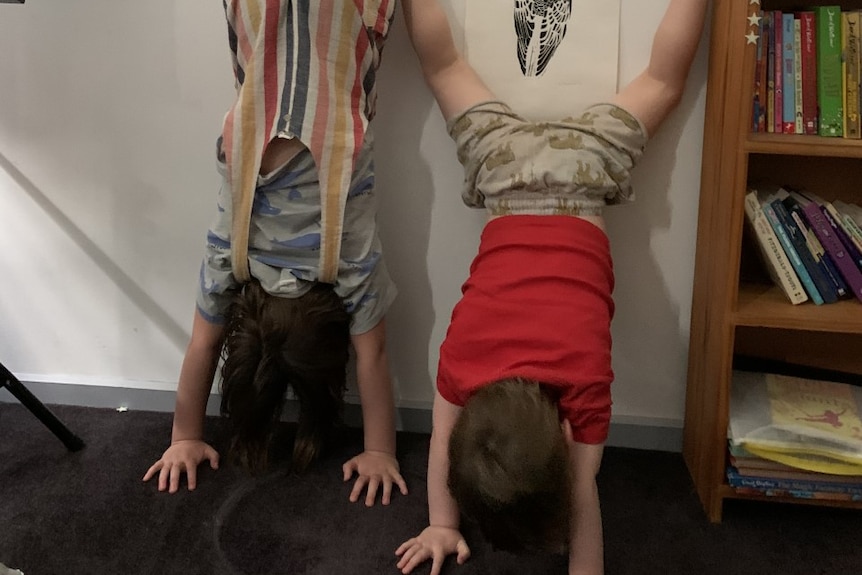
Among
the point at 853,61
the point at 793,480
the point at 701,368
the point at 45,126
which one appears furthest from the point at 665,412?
the point at 45,126

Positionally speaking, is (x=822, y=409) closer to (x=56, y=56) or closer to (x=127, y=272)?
(x=127, y=272)

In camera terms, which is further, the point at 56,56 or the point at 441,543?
the point at 56,56

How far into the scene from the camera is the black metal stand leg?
1.31 m

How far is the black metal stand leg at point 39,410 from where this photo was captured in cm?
131

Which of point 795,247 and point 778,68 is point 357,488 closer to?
point 795,247

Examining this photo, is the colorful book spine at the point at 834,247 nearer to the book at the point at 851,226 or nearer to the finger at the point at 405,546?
the book at the point at 851,226

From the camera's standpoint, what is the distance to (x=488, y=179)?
3.75ft

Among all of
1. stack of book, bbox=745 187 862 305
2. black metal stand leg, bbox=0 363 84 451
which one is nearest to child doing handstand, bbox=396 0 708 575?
stack of book, bbox=745 187 862 305

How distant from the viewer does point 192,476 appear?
4.27ft

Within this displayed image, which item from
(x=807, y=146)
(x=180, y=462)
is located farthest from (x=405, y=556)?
(x=807, y=146)

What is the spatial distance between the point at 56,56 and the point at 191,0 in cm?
28

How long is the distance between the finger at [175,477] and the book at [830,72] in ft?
3.74

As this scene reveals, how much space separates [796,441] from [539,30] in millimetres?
736

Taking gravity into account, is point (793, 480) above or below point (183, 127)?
below
